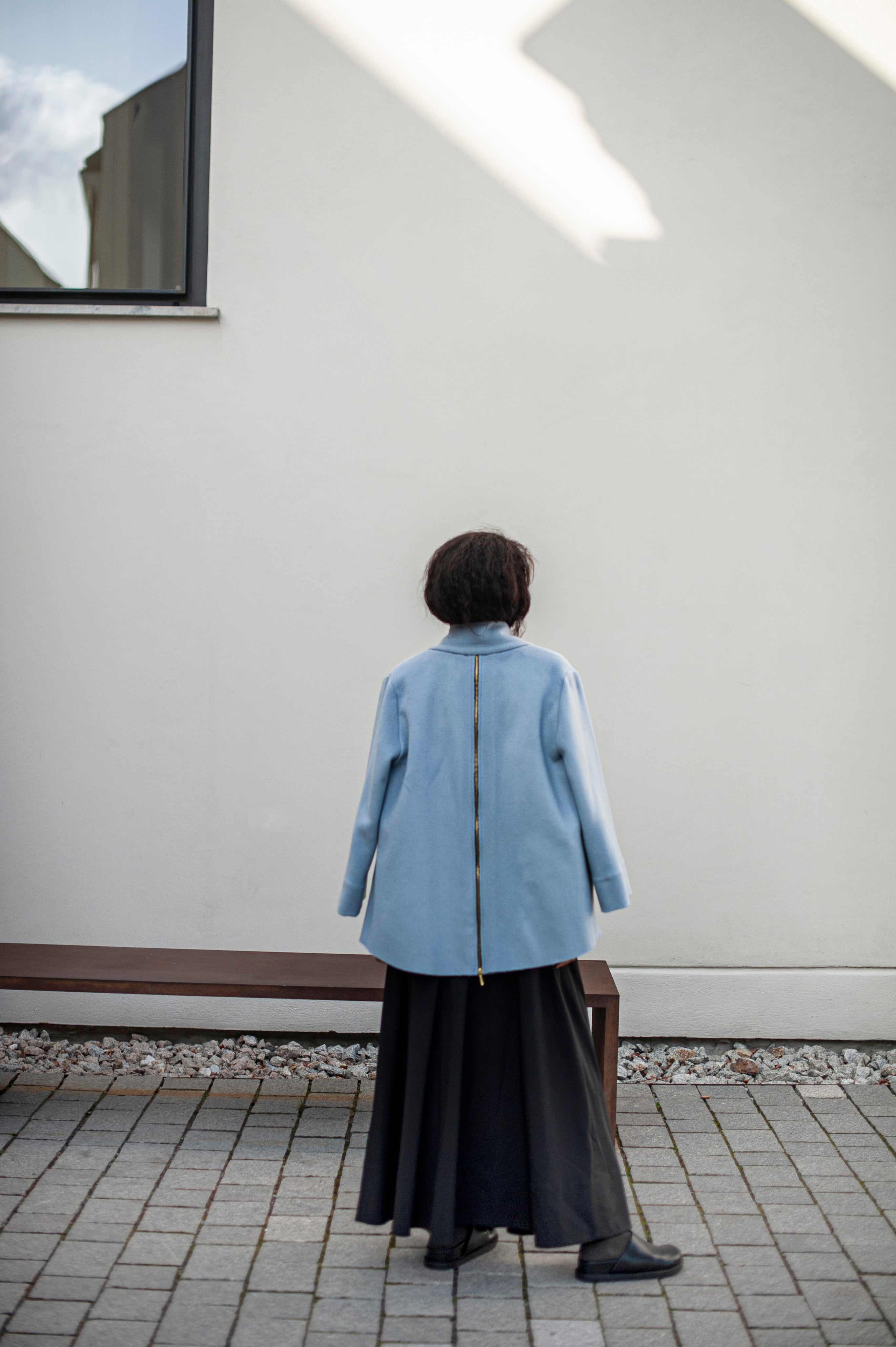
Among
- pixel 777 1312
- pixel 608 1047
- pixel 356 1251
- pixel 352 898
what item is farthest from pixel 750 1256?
pixel 352 898

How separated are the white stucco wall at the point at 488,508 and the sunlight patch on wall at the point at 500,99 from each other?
6cm

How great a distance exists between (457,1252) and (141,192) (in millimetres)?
3853

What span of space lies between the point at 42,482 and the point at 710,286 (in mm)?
2605

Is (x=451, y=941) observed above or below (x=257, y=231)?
below

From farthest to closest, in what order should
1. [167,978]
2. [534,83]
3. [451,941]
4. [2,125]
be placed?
[2,125]
[534,83]
[167,978]
[451,941]

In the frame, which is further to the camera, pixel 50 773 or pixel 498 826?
pixel 50 773

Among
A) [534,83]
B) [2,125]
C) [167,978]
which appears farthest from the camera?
[2,125]

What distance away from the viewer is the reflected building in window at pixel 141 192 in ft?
13.8

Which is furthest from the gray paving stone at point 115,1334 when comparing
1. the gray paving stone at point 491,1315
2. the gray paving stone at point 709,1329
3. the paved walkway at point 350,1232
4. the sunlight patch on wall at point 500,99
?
the sunlight patch on wall at point 500,99

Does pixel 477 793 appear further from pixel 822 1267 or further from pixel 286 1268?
pixel 822 1267

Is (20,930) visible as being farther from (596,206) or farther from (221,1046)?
(596,206)

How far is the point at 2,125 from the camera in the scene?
4262 millimetres


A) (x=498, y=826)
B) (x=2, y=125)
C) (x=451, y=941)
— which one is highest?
(x=2, y=125)

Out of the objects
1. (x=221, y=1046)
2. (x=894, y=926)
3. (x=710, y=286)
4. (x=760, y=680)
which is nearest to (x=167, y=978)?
(x=221, y=1046)
